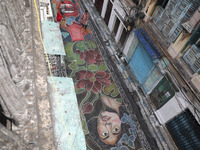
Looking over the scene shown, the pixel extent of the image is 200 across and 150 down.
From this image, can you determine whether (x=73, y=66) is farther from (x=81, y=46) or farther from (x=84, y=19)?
(x=84, y=19)

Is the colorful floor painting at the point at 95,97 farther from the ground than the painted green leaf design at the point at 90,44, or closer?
closer

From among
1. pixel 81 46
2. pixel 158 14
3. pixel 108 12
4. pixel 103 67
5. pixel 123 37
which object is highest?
pixel 158 14

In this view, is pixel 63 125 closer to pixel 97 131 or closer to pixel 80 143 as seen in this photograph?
pixel 80 143

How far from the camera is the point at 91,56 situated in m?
A: 13.3

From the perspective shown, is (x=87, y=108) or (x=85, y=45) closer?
(x=87, y=108)

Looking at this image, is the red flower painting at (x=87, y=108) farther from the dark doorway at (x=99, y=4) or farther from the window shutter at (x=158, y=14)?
the dark doorway at (x=99, y=4)

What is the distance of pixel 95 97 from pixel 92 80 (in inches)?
56.7

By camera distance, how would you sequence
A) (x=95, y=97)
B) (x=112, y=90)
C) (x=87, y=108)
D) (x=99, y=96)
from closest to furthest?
(x=87, y=108) → (x=95, y=97) → (x=99, y=96) → (x=112, y=90)

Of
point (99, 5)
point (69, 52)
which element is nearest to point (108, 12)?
point (99, 5)

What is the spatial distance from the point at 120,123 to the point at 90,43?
764cm

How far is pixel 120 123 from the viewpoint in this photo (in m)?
10.3

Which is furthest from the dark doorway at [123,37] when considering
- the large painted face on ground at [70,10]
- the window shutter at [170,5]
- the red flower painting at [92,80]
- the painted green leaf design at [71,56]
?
the large painted face on ground at [70,10]

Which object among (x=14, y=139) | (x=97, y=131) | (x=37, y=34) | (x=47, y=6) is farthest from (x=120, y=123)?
(x=47, y=6)

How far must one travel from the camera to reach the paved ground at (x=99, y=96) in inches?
380
